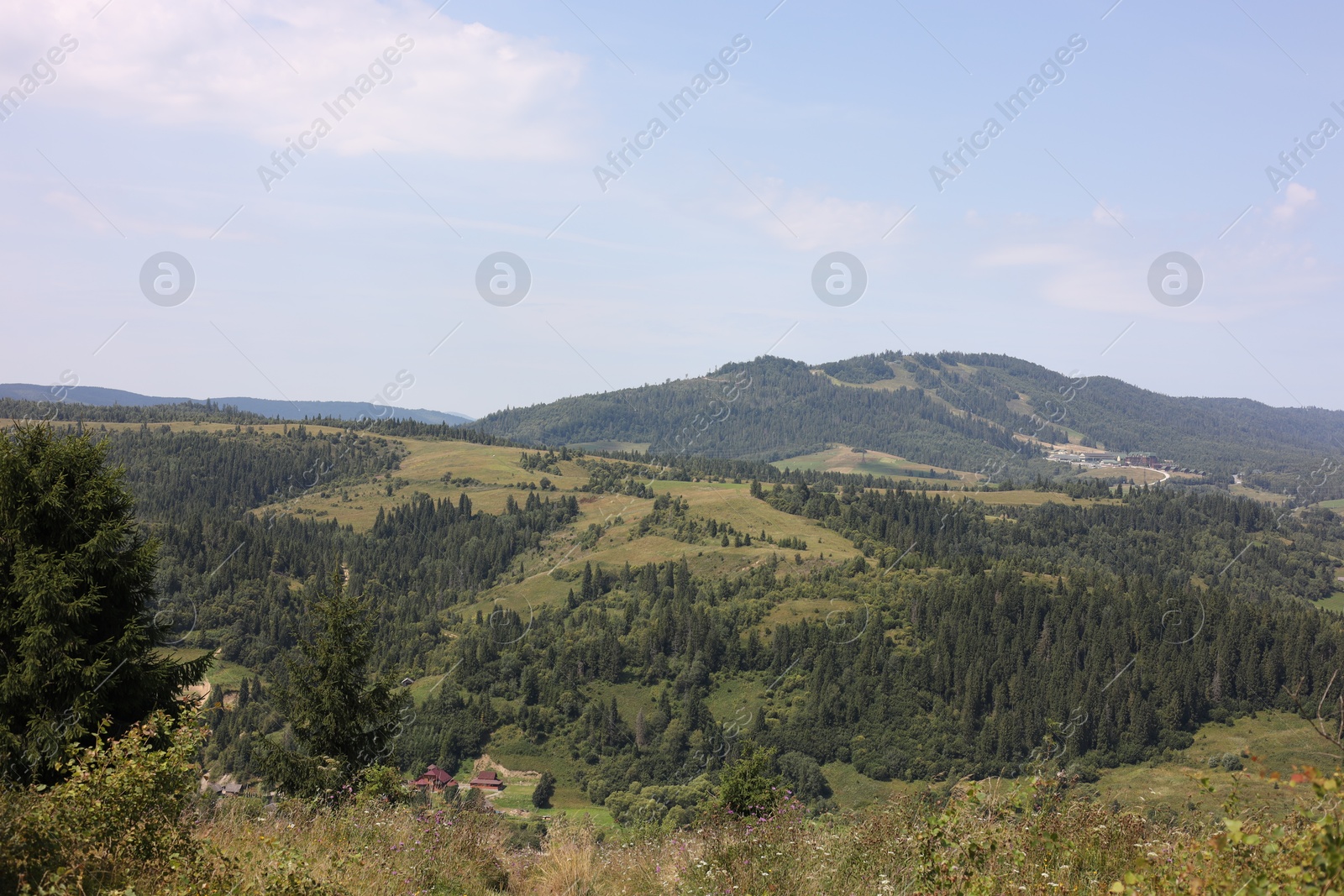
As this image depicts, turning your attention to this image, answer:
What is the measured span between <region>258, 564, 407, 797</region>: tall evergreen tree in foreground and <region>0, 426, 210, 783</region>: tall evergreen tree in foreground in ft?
26.2

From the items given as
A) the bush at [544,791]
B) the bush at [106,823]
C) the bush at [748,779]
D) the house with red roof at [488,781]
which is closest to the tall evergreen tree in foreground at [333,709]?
the bush at [748,779]

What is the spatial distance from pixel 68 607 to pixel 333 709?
11192mm

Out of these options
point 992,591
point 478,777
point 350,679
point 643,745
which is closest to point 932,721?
point 992,591

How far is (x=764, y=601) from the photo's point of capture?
192m

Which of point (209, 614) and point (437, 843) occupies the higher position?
point (437, 843)

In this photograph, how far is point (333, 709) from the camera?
2495 centimetres

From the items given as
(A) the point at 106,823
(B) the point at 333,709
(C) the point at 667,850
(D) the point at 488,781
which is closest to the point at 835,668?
(D) the point at 488,781

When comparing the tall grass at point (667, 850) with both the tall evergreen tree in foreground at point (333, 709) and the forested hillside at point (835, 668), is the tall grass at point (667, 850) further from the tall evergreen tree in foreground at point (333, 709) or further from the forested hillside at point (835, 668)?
the forested hillside at point (835, 668)

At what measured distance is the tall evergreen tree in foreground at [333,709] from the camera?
81.3 ft

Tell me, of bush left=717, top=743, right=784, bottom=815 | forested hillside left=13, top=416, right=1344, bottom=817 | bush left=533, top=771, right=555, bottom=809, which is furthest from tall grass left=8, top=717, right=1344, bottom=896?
bush left=533, top=771, right=555, bottom=809

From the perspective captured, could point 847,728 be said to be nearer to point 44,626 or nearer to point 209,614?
point 209,614

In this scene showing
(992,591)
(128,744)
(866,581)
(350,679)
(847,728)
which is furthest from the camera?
(866,581)

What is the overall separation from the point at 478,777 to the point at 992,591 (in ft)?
374

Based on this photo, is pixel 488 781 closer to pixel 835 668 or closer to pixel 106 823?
pixel 835 668
